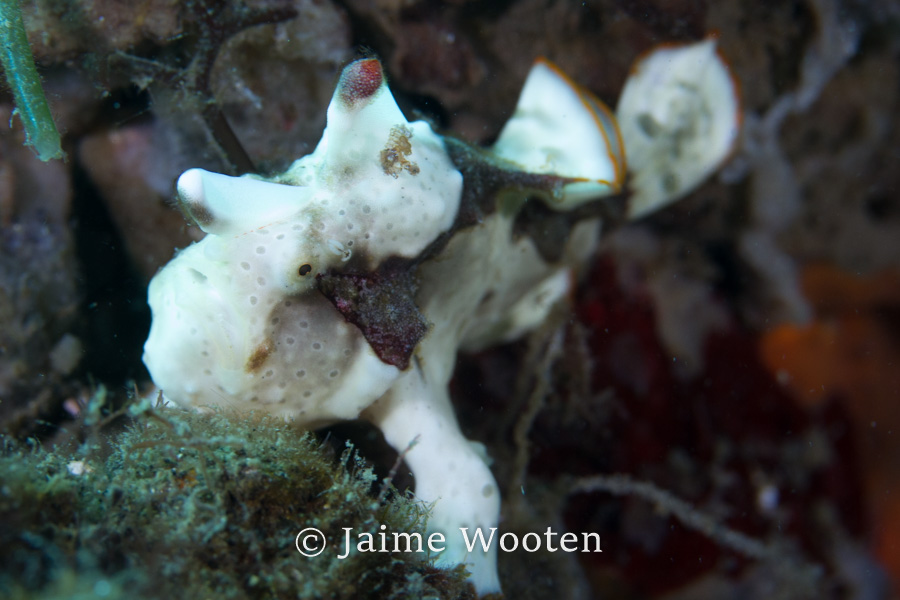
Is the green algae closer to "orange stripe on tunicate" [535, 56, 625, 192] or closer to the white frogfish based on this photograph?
the white frogfish

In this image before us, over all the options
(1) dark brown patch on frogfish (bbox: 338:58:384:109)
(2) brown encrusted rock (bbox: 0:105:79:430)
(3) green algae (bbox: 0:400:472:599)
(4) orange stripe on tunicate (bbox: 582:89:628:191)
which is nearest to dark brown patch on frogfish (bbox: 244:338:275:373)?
(3) green algae (bbox: 0:400:472:599)

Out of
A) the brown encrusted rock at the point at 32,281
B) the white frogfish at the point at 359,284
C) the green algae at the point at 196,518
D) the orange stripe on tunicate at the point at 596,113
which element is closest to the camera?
the green algae at the point at 196,518

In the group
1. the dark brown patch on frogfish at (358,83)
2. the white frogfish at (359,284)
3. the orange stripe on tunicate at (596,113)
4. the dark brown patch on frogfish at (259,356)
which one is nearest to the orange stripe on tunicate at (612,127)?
the orange stripe on tunicate at (596,113)

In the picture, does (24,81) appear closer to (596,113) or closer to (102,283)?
(102,283)

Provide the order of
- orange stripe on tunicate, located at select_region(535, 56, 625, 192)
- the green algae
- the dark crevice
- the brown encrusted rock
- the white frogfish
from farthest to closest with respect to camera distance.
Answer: orange stripe on tunicate, located at select_region(535, 56, 625, 192) < the dark crevice < the brown encrusted rock < the white frogfish < the green algae

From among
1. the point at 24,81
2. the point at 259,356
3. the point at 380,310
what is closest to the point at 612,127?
the point at 380,310

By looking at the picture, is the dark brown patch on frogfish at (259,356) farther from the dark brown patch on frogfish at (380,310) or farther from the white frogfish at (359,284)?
the dark brown patch on frogfish at (380,310)
